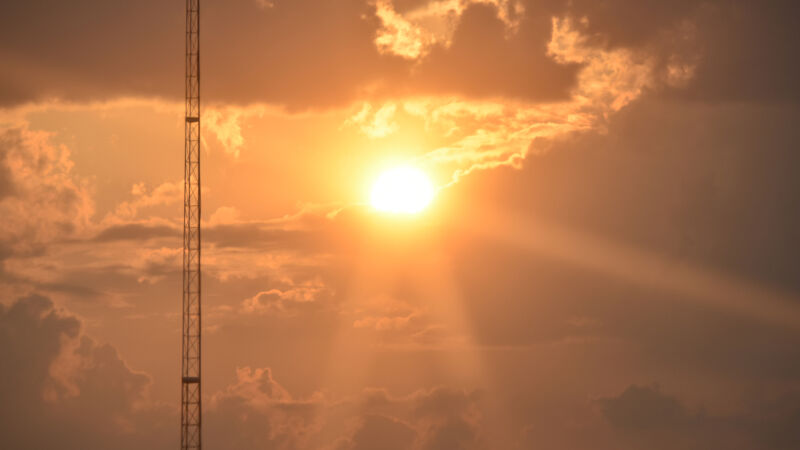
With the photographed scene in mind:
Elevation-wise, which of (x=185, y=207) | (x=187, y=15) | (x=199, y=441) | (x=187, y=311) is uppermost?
(x=187, y=15)

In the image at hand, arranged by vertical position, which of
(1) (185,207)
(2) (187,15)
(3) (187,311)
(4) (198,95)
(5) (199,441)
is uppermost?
(2) (187,15)

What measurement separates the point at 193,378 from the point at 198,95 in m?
49.9

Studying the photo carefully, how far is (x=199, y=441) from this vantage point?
635 ft

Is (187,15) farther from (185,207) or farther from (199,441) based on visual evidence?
(199,441)

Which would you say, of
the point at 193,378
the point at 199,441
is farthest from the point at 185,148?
the point at 199,441

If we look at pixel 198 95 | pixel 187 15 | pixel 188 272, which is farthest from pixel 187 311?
pixel 187 15

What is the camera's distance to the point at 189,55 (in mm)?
Answer: 189375

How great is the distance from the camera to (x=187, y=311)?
188 metres

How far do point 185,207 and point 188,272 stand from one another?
11895 mm

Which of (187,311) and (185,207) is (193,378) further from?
(185,207)

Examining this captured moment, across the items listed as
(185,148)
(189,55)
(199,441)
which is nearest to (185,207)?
(185,148)

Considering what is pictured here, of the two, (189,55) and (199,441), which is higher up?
(189,55)

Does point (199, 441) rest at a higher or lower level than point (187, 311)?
lower

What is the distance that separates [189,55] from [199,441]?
68283 millimetres
